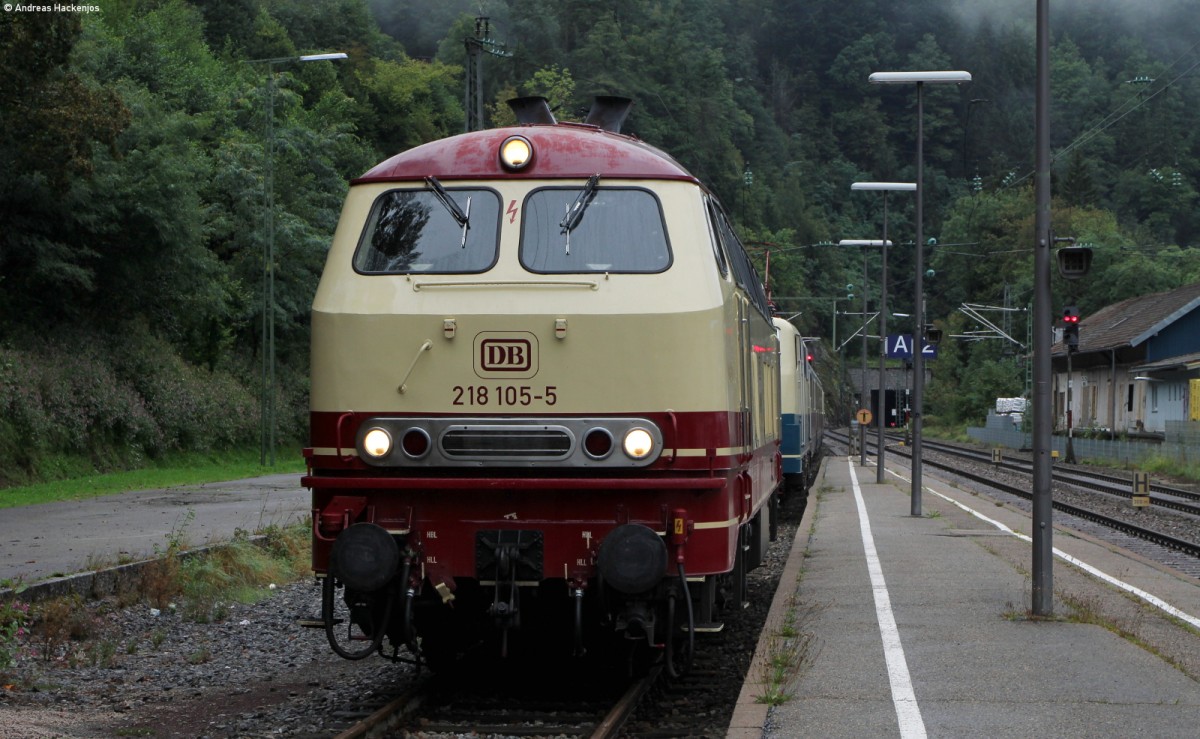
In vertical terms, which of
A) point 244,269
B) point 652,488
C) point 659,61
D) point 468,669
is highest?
point 659,61

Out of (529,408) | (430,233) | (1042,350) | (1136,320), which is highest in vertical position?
(1136,320)

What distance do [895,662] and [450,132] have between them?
7947 centimetres

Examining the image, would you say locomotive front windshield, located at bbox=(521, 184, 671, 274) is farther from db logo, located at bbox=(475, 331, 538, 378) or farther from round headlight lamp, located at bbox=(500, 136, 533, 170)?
db logo, located at bbox=(475, 331, 538, 378)

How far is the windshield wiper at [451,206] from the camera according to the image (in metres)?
8.48

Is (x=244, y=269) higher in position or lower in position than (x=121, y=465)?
higher

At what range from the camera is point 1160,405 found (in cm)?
5569

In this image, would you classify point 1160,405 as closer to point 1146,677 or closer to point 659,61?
point 1146,677

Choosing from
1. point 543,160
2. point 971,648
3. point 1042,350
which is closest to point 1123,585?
point 1042,350

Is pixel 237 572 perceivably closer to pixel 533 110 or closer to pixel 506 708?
pixel 506 708

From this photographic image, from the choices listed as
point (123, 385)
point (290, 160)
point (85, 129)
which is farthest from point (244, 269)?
point (85, 129)

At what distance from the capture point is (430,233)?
27.9ft

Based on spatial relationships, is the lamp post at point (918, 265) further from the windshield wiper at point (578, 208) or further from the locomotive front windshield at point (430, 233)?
the locomotive front windshield at point (430, 233)

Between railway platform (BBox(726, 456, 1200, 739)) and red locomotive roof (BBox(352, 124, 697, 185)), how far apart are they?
3.09 metres

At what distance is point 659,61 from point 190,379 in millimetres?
84447
